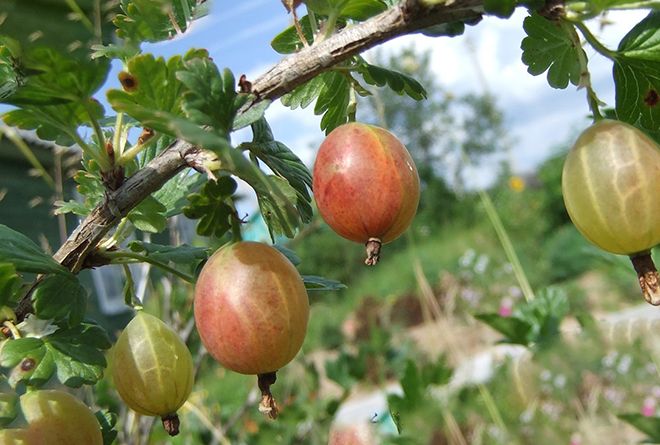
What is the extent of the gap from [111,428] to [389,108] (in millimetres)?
13433

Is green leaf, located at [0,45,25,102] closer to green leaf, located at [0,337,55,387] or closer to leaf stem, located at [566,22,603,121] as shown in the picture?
green leaf, located at [0,337,55,387]

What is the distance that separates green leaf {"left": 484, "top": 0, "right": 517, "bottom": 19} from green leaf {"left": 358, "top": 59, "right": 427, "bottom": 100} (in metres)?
0.13

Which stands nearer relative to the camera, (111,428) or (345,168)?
(345,168)

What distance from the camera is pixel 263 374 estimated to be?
470 millimetres

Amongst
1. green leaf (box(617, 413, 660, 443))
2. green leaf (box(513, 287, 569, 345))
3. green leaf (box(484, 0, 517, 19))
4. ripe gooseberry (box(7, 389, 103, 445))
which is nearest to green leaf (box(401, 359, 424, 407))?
green leaf (box(513, 287, 569, 345))

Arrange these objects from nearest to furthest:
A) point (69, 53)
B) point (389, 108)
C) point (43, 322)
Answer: point (69, 53)
point (43, 322)
point (389, 108)

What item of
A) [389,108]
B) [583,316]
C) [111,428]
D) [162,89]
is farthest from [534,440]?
[389,108]

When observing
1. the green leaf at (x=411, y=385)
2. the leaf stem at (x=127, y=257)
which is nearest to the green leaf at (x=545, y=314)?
the green leaf at (x=411, y=385)

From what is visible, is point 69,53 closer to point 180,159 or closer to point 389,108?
point 180,159

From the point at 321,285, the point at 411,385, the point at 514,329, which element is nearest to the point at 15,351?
the point at 321,285

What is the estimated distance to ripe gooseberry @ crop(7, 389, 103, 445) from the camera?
1.60ft

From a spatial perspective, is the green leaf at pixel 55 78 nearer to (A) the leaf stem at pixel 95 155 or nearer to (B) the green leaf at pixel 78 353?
(A) the leaf stem at pixel 95 155

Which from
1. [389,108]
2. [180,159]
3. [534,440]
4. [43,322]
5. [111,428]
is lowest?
[389,108]

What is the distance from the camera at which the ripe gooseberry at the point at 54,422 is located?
19.2 inches
